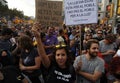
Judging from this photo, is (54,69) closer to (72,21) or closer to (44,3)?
(72,21)

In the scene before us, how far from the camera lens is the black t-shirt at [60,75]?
320 cm

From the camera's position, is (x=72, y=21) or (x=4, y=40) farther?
(x=4, y=40)

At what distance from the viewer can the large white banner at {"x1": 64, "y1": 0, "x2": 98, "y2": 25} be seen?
4.15m

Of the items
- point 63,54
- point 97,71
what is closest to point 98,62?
point 97,71

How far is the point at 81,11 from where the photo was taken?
420cm

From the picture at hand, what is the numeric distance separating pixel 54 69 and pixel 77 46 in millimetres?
4692

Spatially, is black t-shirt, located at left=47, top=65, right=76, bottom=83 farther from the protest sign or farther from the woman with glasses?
the protest sign

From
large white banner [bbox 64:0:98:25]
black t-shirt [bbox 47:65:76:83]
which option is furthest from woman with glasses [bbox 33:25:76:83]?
large white banner [bbox 64:0:98:25]

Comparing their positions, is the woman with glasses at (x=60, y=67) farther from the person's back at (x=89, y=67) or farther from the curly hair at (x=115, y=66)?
the curly hair at (x=115, y=66)

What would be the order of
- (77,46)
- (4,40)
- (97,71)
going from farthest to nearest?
1. (77,46)
2. (4,40)
3. (97,71)

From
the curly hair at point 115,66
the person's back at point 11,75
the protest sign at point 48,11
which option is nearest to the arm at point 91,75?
the person's back at point 11,75

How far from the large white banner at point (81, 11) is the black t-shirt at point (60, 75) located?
3.88 ft

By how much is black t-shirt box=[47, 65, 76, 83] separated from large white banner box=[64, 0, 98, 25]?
3.88 feet

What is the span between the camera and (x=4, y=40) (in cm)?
542
